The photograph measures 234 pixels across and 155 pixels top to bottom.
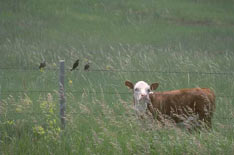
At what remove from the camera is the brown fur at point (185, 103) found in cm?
838

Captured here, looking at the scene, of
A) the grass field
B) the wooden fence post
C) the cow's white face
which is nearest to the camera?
the grass field

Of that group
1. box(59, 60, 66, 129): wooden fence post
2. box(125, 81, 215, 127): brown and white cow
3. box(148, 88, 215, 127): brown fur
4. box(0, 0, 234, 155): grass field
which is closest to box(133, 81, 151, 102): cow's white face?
box(125, 81, 215, 127): brown and white cow

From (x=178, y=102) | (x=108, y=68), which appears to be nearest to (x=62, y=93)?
(x=178, y=102)

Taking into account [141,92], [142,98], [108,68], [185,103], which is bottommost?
[185,103]

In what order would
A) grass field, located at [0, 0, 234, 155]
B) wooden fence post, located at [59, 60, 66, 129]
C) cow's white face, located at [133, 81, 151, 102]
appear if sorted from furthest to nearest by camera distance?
cow's white face, located at [133, 81, 151, 102] → wooden fence post, located at [59, 60, 66, 129] → grass field, located at [0, 0, 234, 155]

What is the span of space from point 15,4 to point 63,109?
2589cm

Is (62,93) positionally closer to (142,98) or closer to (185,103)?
(142,98)

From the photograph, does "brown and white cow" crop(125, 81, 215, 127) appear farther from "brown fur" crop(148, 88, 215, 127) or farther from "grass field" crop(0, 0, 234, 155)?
"grass field" crop(0, 0, 234, 155)

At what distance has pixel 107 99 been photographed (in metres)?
10.8

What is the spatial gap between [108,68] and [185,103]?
18.2 ft

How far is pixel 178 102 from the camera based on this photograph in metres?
8.59

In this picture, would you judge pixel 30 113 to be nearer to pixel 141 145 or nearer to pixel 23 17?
pixel 141 145

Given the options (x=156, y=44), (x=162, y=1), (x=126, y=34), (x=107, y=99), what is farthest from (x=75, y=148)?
(x=162, y=1)

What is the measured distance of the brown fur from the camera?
8.38 metres
